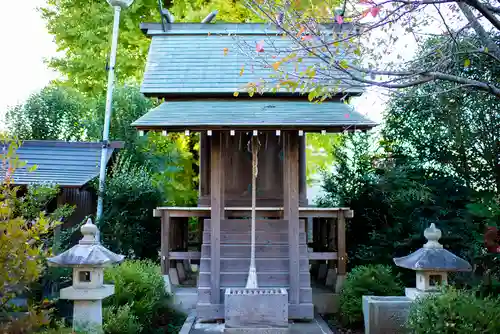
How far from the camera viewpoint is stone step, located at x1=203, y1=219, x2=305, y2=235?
934 centimetres

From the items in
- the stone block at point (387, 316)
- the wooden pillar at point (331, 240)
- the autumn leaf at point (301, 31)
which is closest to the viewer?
the autumn leaf at point (301, 31)

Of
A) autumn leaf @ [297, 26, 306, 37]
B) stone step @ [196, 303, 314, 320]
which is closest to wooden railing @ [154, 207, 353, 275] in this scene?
stone step @ [196, 303, 314, 320]

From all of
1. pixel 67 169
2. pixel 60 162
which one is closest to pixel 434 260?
pixel 67 169

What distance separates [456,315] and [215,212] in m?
4.32

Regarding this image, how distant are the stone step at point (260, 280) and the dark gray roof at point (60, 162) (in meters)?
3.25

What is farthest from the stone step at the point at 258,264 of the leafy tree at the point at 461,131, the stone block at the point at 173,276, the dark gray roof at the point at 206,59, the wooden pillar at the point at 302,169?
the leafy tree at the point at 461,131

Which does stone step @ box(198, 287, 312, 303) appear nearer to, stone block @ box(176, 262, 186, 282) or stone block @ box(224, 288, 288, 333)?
stone block @ box(224, 288, 288, 333)

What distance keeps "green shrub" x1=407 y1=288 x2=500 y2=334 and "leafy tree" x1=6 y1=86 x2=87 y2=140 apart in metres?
11.8

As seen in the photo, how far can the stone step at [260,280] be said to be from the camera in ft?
27.8

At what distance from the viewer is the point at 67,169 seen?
10516mm

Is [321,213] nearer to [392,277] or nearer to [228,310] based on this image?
[392,277]

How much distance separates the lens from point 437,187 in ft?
32.3

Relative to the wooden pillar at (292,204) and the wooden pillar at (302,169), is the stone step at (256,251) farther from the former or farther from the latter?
the wooden pillar at (302,169)

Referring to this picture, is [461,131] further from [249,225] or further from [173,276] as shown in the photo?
[173,276]
